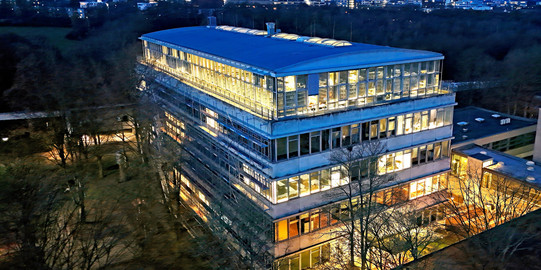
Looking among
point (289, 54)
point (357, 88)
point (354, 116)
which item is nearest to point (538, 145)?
point (357, 88)

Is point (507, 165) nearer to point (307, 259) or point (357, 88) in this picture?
point (357, 88)

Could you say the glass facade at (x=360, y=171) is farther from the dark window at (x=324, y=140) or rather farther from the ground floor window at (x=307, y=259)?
the ground floor window at (x=307, y=259)

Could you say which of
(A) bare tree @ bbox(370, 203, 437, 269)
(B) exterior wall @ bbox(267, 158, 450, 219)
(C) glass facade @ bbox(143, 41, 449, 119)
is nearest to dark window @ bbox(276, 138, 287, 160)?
(C) glass facade @ bbox(143, 41, 449, 119)

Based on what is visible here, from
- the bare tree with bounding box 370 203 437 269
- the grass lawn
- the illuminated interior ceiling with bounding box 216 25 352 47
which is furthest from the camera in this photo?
the grass lawn

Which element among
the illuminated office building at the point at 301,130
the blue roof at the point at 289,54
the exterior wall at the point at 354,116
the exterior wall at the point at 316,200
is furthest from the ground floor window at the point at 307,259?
the blue roof at the point at 289,54

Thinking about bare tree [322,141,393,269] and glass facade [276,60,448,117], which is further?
glass facade [276,60,448,117]

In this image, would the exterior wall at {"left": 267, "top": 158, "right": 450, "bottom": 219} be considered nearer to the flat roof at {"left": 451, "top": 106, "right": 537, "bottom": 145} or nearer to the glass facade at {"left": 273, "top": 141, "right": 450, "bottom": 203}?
the glass facade at {"left": 273, "top": 141, "right": 450, "bottom": 203}
